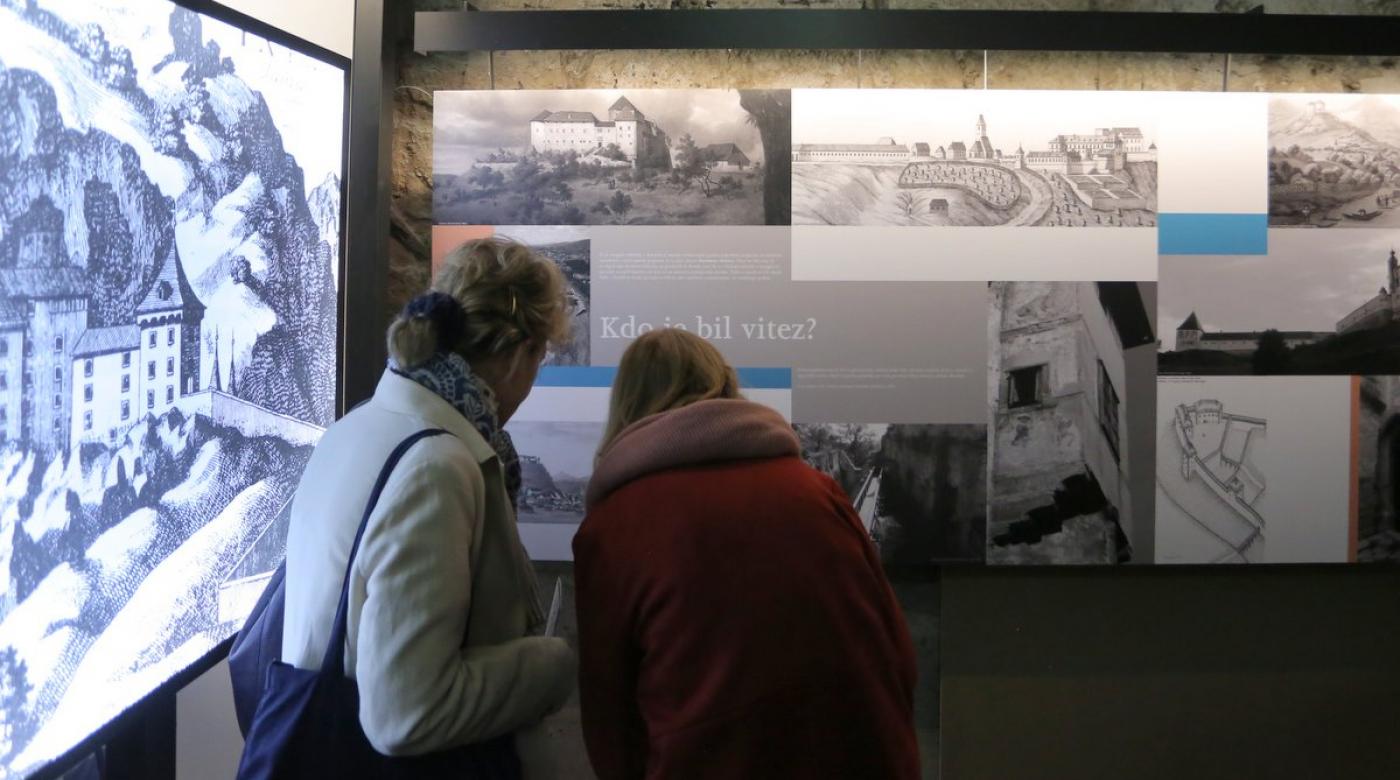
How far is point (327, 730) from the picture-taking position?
162 cm

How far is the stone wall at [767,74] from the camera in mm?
3582

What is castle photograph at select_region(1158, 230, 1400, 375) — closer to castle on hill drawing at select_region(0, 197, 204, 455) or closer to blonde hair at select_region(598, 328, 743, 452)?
blonde hair at select_region(598, 328, 743, 452)

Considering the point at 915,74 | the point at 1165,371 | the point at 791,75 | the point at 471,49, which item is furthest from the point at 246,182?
the point at 1165,371

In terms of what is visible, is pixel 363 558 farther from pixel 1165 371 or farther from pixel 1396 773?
pixel 1396 773

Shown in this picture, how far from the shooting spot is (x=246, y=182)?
225cm

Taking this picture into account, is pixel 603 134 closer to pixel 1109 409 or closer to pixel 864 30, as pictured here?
pixel 864 30

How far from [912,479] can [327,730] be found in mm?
2214

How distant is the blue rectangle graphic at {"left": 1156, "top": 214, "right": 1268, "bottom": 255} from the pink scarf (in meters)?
2.05

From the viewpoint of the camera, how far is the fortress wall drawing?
57.9 inches

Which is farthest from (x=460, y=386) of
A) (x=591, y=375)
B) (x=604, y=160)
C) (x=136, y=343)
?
(x=604, y=160)

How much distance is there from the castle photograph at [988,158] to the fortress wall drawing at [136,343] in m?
1.63

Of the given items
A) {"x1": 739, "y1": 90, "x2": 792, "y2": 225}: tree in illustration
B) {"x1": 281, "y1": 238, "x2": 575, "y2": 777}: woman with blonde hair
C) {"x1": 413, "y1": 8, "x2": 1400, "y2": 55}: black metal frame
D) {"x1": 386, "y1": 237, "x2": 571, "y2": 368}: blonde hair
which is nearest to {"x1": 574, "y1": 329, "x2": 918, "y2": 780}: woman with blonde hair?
{"x1": 281, "y1": 238, "x2": 575, "y2": 777}: woman with blonde hair

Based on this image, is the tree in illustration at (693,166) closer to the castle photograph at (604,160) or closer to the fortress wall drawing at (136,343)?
the castle photograph at (604,160)

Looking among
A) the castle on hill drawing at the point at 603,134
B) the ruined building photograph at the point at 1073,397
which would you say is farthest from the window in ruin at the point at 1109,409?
the castle on hill drawing at the point at 603,134
